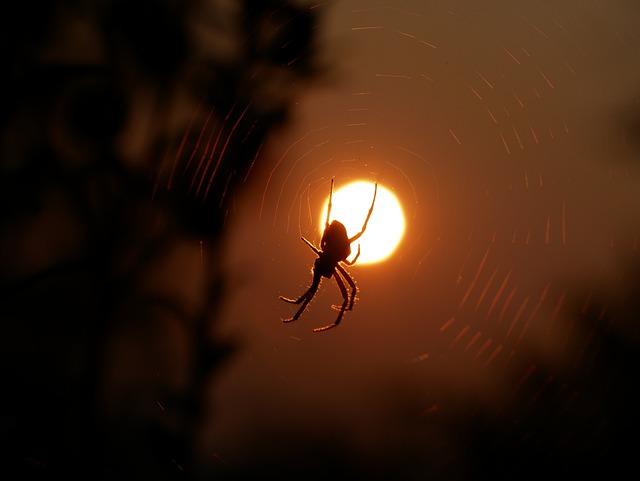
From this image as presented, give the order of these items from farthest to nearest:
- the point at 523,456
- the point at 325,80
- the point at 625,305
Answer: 1. the point at 625,305
2. the point at 523,456
3. the point at 325,80

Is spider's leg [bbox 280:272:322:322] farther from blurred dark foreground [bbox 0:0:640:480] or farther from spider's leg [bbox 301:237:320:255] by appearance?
blurred dark foreground [bbox 0:0:640:480]

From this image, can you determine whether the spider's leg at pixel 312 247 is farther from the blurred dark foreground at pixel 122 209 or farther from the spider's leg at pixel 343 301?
the blurred dark foreground at pixel 122 209

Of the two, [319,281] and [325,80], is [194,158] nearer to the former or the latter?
[325,80]

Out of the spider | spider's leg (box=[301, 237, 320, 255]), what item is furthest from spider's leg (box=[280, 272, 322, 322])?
spider's leg (box=[301, 237, 320, 255])

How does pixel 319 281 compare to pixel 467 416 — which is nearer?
pixel 319 281

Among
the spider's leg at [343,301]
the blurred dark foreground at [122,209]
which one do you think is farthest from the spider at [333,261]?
the blurred dark foreground at [122,209]

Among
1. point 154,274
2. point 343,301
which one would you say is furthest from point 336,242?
point 154,274

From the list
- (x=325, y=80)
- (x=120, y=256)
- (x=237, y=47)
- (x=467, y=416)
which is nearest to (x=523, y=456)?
(x=467, y=416)

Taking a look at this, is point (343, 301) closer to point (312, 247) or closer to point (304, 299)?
point (304, 299)
